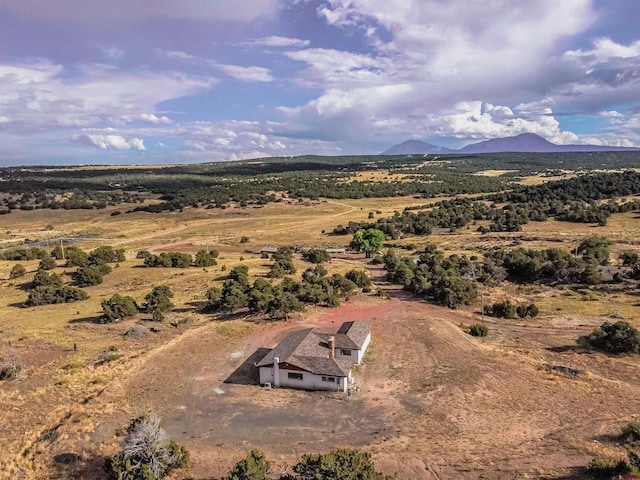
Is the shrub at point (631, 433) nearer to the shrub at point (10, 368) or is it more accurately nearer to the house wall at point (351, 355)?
the house wall at point (351, 355)

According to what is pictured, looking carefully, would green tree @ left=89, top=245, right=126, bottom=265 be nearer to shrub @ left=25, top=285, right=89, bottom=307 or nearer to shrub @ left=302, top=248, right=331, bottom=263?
shrub @ left=25, top=285, right=89, bottom=307

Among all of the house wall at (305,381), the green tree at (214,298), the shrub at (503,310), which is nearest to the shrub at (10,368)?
the house wall at (305,381)

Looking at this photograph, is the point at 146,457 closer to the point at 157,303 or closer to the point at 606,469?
the point at 606,469

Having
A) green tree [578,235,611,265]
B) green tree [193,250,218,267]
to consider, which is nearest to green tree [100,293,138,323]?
green tree [193,250,218,267]

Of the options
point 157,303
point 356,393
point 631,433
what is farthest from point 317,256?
point 631,433

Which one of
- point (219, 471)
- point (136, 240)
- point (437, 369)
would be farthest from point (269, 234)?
point (219, 471)

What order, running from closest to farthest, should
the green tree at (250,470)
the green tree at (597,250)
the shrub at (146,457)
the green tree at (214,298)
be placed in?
1. the green tree at (250,470)
2. the shrub at (146,457)
3. the green tree at (214,298)
4. the green tree at (597,250)
